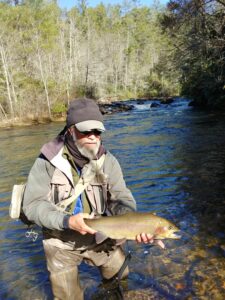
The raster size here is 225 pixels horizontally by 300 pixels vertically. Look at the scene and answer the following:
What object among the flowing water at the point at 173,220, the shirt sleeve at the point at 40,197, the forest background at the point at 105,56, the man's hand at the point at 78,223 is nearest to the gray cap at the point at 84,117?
the shirt sleeve at the point at 40,197

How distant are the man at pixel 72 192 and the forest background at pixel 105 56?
58.0ft

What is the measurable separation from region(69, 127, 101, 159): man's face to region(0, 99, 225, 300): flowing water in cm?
233

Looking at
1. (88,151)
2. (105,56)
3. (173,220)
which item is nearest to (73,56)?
(105,56)

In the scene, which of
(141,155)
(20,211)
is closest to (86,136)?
(20,211)

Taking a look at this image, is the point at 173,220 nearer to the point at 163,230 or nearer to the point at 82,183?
the point at 163,230

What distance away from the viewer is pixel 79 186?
10.8ft

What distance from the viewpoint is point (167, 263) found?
18.3ft

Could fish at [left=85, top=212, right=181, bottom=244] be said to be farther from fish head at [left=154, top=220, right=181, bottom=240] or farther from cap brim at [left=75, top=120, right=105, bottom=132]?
cap brim at [left=75, top=120, right=105, bottom=132]

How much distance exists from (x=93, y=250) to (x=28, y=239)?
12.3 feet

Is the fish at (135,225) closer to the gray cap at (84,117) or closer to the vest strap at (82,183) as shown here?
the vest strap at (82,183)

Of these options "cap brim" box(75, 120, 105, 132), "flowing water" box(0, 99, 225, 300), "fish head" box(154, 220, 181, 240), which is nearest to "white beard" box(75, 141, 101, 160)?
"cap brim" box(75, 120, 105, 132)

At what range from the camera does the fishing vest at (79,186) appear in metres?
3.28

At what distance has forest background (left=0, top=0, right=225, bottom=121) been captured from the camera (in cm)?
2206

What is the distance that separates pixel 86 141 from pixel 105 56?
239ft
